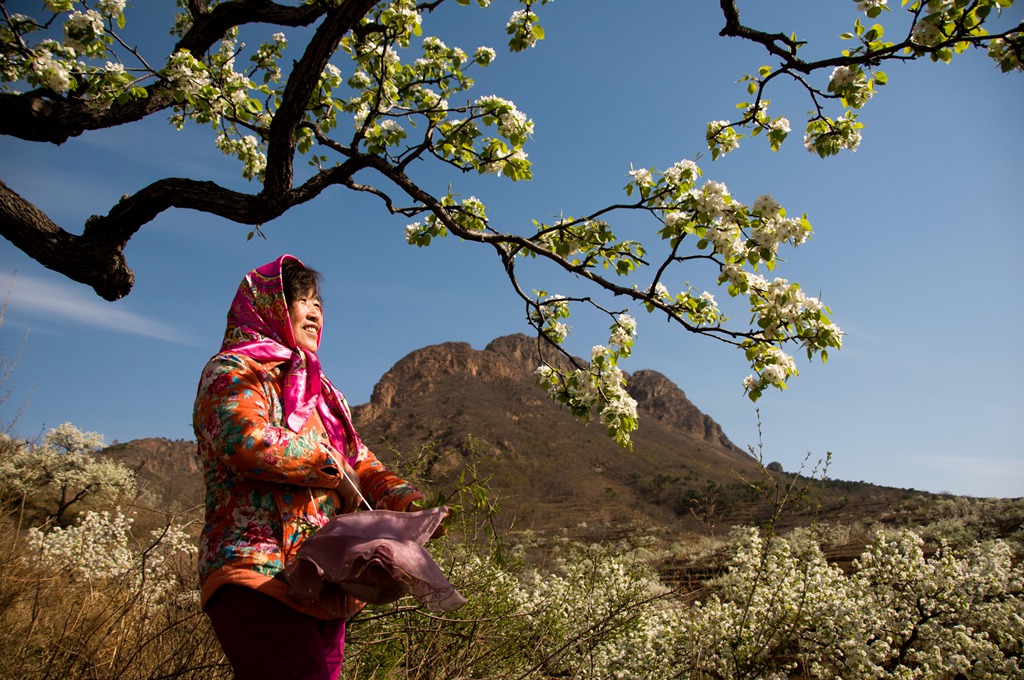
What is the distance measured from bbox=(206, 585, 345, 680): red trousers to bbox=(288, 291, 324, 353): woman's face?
84cm

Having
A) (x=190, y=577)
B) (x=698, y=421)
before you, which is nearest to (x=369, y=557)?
(x=190, y=577)

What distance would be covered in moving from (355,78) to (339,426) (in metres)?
4.40

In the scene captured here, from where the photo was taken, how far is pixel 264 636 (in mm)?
1434

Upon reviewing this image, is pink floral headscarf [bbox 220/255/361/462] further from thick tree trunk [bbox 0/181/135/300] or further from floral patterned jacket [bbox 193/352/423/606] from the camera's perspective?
thick tree trunk [bbox 0/181/135/300]

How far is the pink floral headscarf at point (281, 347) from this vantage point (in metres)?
1.80

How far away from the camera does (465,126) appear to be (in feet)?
14.0

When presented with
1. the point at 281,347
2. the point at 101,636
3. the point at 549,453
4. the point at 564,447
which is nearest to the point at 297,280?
the point at 281,347

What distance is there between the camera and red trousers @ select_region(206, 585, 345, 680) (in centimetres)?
143

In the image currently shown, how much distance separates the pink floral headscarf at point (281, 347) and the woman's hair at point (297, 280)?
26mm

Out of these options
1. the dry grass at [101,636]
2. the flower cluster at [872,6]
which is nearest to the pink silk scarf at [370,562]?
the dry grass at [101,636]

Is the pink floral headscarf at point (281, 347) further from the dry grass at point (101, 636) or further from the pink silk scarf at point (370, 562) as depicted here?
the dry grass at point (101, 636)

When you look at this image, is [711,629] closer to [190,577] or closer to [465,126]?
[190,577]

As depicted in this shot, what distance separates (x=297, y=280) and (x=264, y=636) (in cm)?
113

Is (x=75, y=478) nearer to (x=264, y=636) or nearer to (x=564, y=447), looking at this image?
(x=264, y=636)
